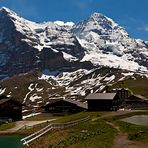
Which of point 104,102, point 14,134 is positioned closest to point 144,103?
point 104,102

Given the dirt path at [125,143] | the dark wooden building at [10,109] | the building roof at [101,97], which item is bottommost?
the dirt path at [125,143]

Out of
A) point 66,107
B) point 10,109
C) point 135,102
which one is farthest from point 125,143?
point 135,102

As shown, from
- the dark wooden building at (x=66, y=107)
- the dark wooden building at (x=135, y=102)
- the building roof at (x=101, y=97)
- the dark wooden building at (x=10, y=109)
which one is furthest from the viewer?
the dark wooden building at (x=135, y=102)

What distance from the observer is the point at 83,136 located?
189 feet

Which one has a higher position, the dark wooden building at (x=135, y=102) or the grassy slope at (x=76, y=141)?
the dark wooden building at (x=135, y=102)

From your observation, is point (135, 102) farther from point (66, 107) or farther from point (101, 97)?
point (66, 107)

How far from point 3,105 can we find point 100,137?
7562 centimetres

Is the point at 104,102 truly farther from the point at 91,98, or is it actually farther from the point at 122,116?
the point at 122,116

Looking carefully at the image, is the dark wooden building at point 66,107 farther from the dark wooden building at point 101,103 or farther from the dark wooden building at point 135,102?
the dark wooden building at point 135,102

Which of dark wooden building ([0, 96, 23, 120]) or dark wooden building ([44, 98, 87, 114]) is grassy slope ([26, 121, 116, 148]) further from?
dark wooden building ([44, 98, 87, 114])

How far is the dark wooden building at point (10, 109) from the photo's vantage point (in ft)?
417

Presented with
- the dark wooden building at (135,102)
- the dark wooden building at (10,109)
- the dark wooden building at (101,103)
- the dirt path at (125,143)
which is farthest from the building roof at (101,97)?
the dirt path at (125,143)

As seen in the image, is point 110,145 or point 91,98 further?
point 91,98

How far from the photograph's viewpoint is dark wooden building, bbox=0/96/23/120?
127069 millimetres
